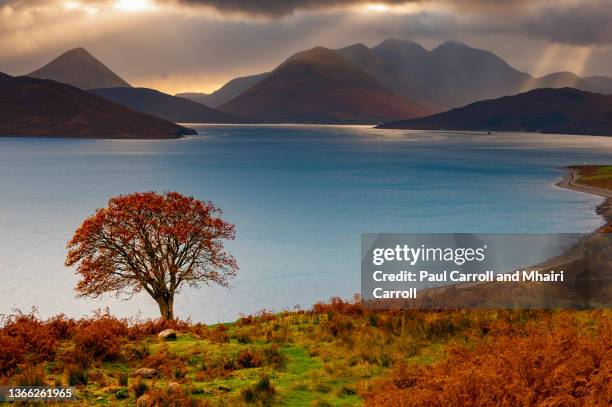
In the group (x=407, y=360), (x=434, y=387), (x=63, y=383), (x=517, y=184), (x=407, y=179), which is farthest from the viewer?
(x=407, y=179)

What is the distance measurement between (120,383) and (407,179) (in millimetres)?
148563

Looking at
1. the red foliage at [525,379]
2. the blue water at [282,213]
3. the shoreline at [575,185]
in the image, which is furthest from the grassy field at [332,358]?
the shoreline at [575,185]

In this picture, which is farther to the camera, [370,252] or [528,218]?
[528,218]

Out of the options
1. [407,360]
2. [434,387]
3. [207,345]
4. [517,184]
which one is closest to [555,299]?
[407,360]

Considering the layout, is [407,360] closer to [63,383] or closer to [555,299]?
[63,383]

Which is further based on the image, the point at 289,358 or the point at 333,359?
the point at 289,358

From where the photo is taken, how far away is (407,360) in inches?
644

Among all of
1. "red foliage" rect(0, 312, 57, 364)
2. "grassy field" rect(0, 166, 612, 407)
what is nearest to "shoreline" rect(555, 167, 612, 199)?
"grassy field" rect(0, 166, 612, 407)

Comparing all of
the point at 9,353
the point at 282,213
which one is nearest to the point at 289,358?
the point at 9,353

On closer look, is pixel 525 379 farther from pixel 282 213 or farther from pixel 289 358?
pixel 282 213

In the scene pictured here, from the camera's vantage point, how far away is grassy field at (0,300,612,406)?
408 inches

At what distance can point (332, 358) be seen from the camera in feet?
56.3

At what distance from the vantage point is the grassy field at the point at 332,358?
1038 cm

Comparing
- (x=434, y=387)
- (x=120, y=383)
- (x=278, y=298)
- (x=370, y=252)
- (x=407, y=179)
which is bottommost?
(x=278, y=298)
